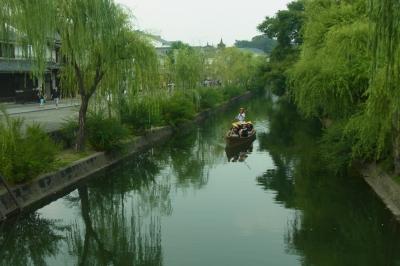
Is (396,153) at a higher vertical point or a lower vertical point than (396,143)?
lower

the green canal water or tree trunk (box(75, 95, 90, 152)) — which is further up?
tree trunk (box(75, 95, 90, 152))

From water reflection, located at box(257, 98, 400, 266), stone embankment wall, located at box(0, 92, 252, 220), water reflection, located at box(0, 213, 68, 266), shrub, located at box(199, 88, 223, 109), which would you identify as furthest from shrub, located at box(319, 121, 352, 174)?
shrub, located at box(199, 88, 223, 109)

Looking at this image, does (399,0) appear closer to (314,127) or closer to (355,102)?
(355,102)

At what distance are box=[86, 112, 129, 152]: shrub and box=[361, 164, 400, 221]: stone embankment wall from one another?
8759 millimetres

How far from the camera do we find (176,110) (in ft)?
97.2

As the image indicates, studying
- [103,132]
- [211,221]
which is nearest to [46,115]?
[103,132]

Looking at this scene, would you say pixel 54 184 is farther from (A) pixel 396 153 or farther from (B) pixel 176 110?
(B) pixel 176 110

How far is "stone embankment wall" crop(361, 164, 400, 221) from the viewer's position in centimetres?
1254

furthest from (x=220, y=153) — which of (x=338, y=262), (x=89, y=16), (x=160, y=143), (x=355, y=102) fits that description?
(x=338, y=262)

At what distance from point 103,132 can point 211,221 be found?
7.44 meters

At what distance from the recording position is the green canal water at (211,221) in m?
10.2

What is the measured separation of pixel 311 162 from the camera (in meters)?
20.1

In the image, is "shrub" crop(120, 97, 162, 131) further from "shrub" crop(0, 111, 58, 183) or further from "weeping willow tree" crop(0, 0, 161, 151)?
"shrub" crop(0, 111, 58, 183)

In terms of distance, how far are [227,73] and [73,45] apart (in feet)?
149
